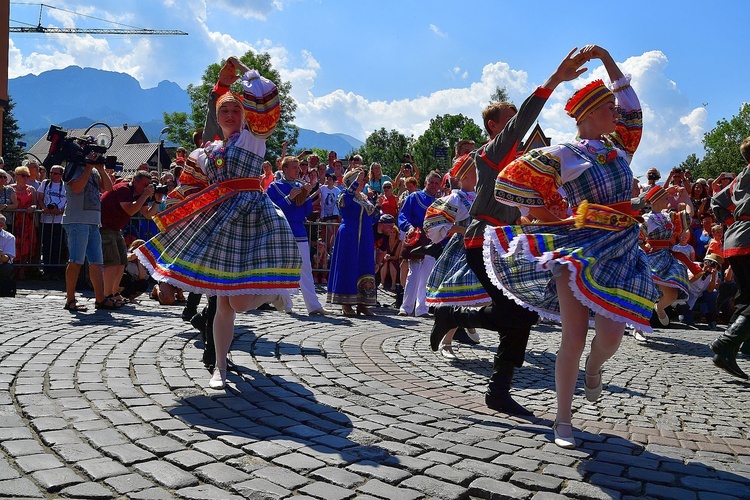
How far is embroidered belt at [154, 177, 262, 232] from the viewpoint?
202 inches

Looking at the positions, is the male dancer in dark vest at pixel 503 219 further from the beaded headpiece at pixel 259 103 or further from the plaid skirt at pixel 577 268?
the beaded headpiece at pixel 259 103

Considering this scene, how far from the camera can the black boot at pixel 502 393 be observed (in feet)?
15.5

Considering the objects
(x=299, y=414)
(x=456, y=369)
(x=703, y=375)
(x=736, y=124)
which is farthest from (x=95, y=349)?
(x=736, y=124)

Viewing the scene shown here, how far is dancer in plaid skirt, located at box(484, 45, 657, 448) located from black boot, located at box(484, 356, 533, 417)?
0.71 meters

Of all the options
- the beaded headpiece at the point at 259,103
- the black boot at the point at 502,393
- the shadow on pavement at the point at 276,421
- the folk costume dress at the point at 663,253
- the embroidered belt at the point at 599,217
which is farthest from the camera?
the folk costume dress at the point at 663,253

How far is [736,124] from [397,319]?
71522mm

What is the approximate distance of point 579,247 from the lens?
3838 mm

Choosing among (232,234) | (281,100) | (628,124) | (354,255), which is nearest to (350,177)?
(354,255)

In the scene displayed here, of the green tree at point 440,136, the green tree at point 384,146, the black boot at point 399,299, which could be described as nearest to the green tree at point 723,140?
the green tree at point 440,136

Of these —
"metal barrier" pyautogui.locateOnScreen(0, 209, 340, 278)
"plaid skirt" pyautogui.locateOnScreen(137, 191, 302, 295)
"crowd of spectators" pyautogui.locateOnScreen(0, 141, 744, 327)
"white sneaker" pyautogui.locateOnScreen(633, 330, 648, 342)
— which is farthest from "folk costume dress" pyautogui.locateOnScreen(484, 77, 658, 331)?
"metal barrier" pyautogui.locateOnScreen(0, 209, 340, 278)

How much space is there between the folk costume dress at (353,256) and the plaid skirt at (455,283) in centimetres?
381

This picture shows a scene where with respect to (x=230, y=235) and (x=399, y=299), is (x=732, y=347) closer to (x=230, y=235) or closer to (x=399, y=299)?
(x=230, y=235)

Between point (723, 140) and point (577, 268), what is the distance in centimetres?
7593

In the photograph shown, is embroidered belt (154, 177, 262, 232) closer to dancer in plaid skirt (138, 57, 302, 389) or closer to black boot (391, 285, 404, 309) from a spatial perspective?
dancer in plaid skirt (138, 57, 302, 389)
